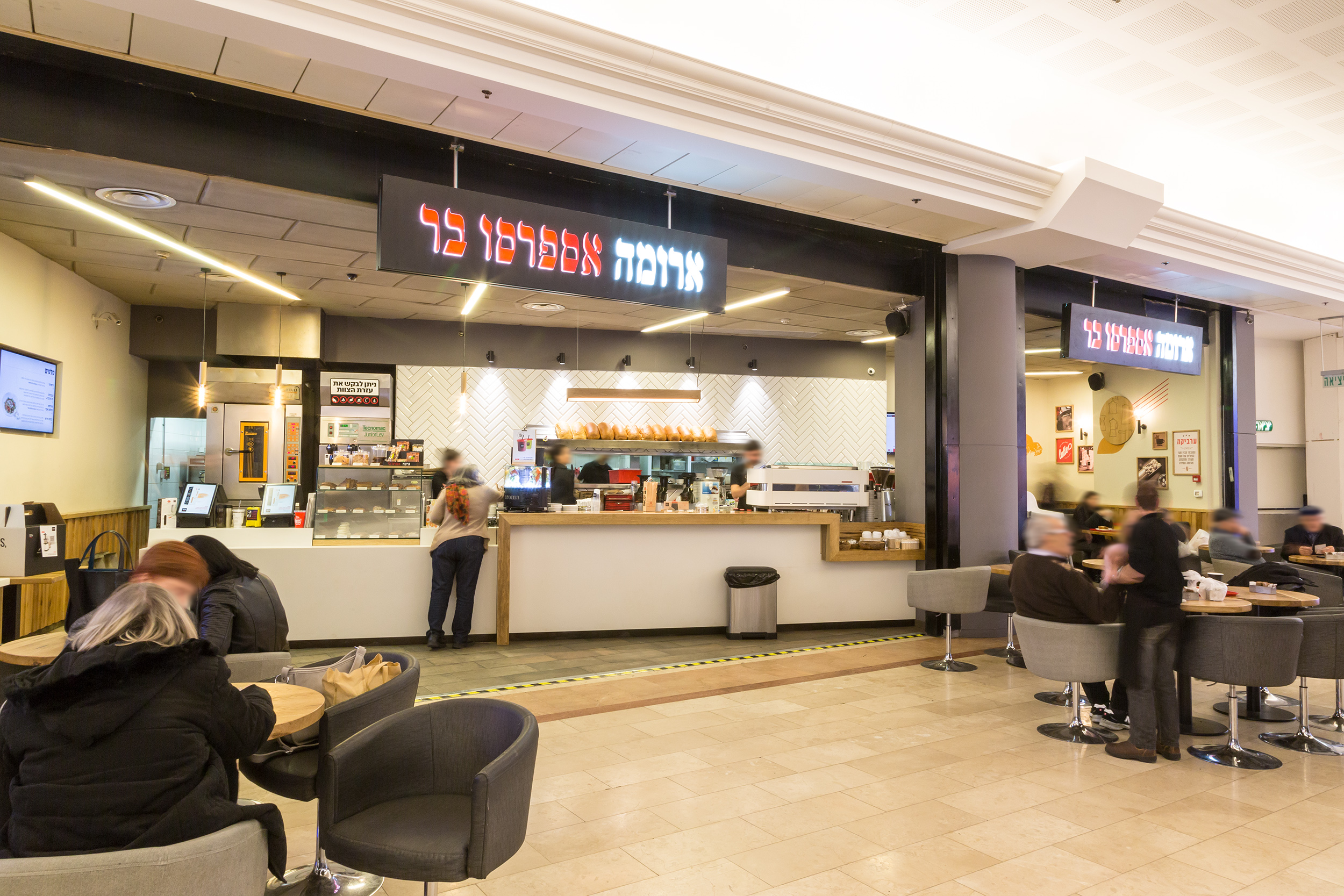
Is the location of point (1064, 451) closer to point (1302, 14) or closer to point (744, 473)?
point (744, 473)

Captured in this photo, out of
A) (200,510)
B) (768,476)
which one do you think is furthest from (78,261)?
(768,476)

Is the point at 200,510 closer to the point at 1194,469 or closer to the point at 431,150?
the point at 431,150

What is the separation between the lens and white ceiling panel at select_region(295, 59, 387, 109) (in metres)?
4.46

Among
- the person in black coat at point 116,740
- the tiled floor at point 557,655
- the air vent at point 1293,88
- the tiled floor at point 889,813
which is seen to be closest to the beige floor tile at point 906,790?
the tiled floor at point 889,813

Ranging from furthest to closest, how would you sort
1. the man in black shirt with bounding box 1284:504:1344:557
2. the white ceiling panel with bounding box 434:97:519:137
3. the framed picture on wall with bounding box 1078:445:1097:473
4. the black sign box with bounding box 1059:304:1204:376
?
the framed picture on wall with bounding box 1078:445:1097:473, the black sign box with bounding box 1059:304:1204:376, the man in black shirt with bounding box 1284:504:1344:557, the white ceiling panel with bounding box 434:97:519:137

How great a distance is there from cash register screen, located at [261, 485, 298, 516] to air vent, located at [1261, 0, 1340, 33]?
8854 millimetres

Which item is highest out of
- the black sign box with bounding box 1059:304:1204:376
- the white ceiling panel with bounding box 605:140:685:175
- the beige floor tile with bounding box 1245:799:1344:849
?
the white ceiling panel with bounding box 605:140:685:175

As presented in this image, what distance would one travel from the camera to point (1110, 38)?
5730mm

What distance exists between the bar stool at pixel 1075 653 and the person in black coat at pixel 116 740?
4044 mm

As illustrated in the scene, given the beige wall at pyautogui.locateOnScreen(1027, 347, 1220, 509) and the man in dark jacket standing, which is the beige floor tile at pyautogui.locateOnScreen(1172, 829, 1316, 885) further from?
the beige wall at pyautogui.locateOnScreen(1027, 347, 1220, 509)

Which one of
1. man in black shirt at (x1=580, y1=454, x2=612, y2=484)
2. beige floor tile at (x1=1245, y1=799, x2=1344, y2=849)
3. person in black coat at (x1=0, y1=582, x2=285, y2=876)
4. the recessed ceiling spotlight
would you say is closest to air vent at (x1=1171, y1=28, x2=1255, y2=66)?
beige floor tile at (x1=1245, y1=799, x2=1344, y2=849)

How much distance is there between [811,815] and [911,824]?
1.38 ft

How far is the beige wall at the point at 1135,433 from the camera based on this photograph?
10562 millimetres

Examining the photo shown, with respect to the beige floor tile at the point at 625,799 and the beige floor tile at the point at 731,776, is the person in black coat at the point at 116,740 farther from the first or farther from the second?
the beige floor tile at the point at 731,776
